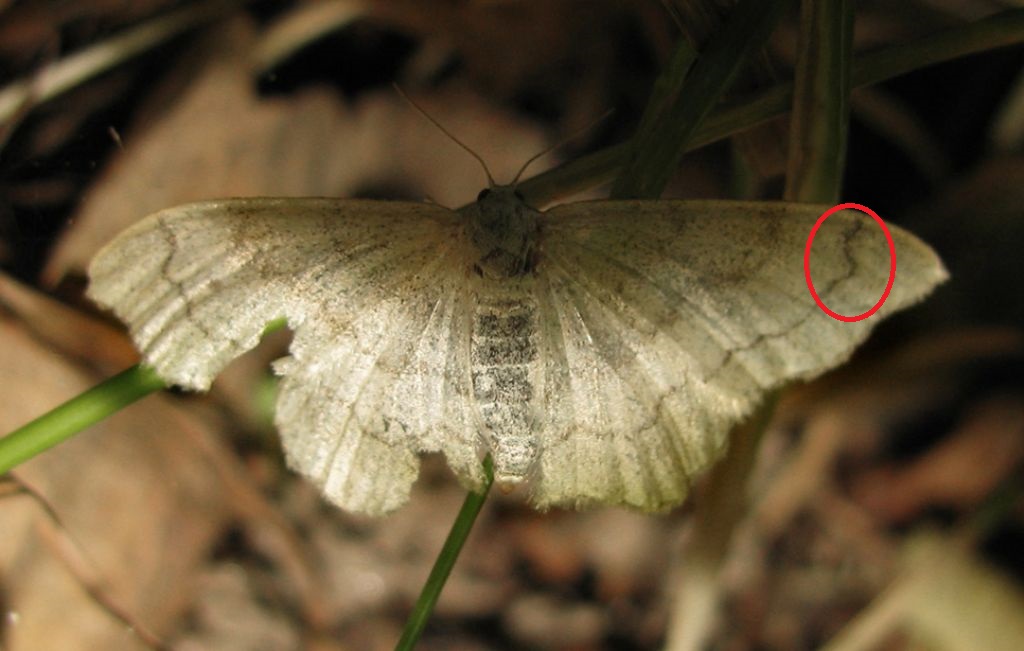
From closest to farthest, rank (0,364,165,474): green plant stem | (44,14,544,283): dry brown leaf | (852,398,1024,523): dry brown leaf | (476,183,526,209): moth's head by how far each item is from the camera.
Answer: (0,364,165,474): green plant stem < (476,183,526,209): moth's head < (44,14,544,283): dry brown leaf < (852,398,1024,523): dry brown leaf

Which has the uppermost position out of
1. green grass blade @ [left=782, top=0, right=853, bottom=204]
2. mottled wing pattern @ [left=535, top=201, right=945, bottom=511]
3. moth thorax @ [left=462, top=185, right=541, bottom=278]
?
green grass blade @ [left=782, top=0, right=853, bottom=204]

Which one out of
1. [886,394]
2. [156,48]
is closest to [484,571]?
[886,394]

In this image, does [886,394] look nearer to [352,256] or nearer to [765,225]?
[765,225]

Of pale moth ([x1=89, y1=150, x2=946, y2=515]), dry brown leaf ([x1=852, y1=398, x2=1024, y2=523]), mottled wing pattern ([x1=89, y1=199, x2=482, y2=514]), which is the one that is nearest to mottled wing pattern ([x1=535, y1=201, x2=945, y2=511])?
pale moth ([x1=89, y1=150, x2=946, y2=515])

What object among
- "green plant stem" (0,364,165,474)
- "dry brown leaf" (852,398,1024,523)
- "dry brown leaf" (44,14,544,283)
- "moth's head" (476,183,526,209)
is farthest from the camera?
"dry brown leaf" (852,398,1024,523)

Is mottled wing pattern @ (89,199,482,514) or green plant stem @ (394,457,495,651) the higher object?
mottled wing pattern @ (89,199,482,514)

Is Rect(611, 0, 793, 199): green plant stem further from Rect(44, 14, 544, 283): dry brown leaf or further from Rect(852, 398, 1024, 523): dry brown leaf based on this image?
Rect(852, 398, 1024, 523): dry brown leaf

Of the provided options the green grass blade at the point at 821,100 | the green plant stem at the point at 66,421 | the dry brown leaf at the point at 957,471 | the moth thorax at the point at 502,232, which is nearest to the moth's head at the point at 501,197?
the moth thorax at the point at 502,232

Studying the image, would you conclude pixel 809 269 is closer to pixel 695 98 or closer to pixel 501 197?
pixel 695 98
